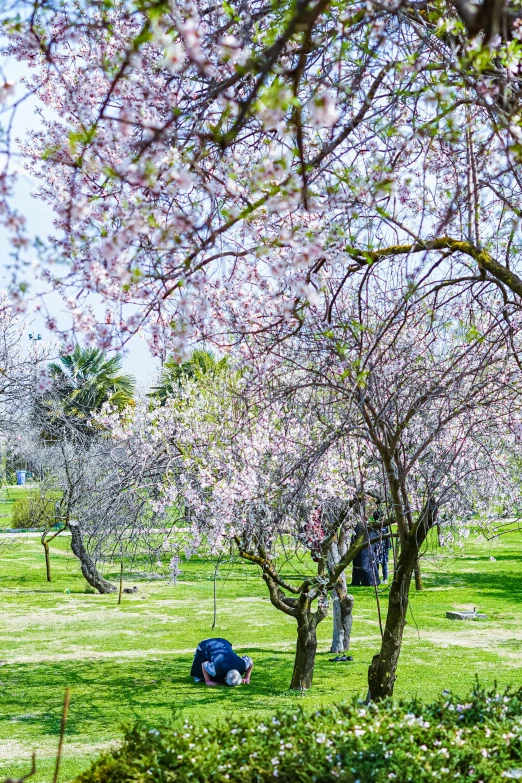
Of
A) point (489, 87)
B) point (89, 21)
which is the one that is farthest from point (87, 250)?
point (489, 87)

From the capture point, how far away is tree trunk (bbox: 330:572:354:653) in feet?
43.1

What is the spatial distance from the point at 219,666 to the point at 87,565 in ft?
29.5

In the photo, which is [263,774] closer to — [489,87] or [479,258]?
[479,258]

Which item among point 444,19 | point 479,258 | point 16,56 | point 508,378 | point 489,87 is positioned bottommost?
point 508,378

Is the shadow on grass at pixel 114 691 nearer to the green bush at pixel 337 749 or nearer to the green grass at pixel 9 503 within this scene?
the green bush at pixel 337 749

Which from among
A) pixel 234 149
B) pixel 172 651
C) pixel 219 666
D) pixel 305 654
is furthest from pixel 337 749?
A: pixel 172 651

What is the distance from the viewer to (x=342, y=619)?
13.4 meters

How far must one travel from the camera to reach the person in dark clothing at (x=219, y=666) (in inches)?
449

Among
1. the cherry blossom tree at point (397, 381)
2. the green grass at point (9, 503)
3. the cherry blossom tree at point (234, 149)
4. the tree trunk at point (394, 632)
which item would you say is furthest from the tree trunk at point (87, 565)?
the cherry blossom tree at point (234, 149)

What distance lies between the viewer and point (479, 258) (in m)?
4.26

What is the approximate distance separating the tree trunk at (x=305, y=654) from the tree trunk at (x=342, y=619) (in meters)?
2.15

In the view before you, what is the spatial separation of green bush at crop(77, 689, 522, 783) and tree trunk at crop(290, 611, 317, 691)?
661 centimetres

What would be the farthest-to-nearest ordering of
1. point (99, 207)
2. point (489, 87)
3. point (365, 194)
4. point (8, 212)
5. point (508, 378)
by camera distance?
point (508, 378), point (365, 194), point (99, 207), point (489, 87), point (8, 212)

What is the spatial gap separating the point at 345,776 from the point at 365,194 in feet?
8.72
